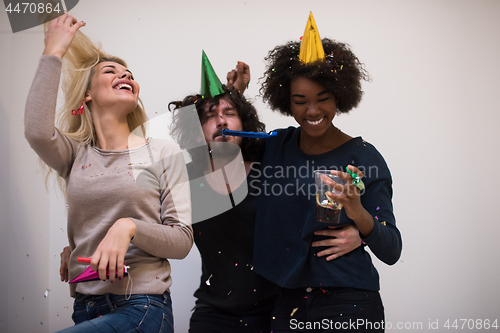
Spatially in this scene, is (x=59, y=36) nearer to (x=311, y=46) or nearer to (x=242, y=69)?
(x=242, y=69)

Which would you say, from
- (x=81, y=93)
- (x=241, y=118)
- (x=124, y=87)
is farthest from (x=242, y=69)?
(x=81, y=93)

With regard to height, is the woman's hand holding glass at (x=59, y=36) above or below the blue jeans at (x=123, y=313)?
above

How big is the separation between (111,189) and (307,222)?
0.60 metres

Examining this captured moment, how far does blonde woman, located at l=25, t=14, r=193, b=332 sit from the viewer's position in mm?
991

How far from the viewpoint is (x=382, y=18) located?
188cm

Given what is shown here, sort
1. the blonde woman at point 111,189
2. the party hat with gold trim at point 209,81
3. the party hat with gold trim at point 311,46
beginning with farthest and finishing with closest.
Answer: the party hat with gold trim at point 209,81, the party hat with gold trim at point 311,46, the blonde woman at point 111,189

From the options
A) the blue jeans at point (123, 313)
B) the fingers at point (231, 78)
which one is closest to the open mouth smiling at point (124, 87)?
the fingers at point (231, 78)

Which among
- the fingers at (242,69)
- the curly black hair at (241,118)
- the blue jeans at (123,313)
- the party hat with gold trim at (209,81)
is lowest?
the blue jeans at (123,313)

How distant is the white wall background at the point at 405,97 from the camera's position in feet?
5.89

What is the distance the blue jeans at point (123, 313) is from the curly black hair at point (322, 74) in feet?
2.56

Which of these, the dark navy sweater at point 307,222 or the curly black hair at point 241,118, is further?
the curly black hair at point 241,118

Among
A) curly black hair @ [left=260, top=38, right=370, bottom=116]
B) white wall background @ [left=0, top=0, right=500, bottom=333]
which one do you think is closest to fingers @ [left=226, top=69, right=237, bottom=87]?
curly black hair @ [left=260, top=38, right=370, bottom=116]

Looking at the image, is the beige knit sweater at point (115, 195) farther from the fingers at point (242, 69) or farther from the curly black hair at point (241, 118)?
the fingers at point (242, 69)

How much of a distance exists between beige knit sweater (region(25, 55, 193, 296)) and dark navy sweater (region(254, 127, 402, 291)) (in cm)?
30
